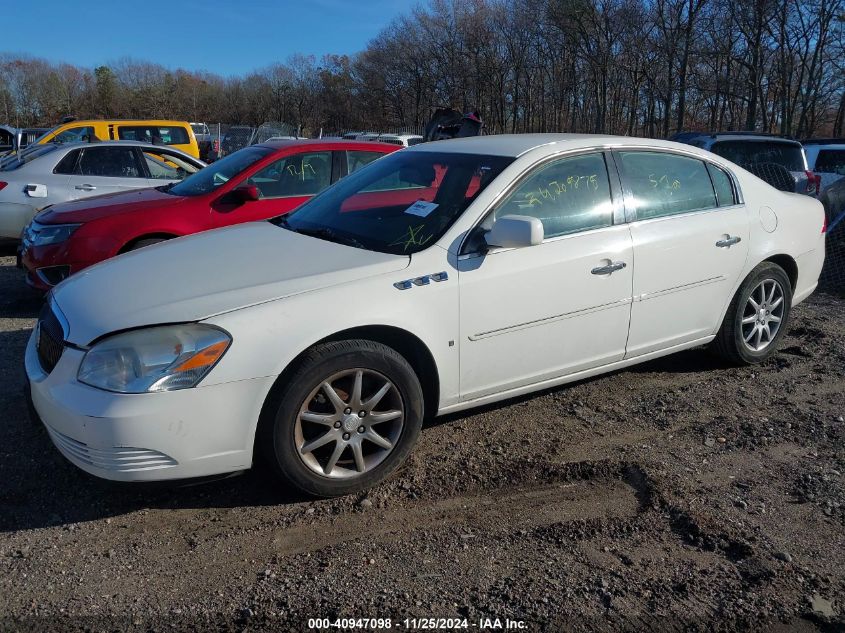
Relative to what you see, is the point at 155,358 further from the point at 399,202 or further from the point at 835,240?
the point at 835,240

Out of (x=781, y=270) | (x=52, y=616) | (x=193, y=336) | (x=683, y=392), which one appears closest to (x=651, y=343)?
(x=683, y=392)

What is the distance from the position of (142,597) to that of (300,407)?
95 cm

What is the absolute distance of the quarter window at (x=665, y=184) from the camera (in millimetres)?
4305

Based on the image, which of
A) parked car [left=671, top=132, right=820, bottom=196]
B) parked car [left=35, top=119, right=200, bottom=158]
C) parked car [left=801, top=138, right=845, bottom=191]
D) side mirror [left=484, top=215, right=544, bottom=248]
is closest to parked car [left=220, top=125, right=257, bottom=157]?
parked car [left=35, top=119, right=200, bottom=158]

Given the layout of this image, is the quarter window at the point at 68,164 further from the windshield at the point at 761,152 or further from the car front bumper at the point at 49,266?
the windshield at the point at 761,152

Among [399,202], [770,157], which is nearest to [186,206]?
[399,202]

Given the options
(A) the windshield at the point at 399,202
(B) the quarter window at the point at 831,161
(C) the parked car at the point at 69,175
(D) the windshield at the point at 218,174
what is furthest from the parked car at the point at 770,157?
(C) the parked car at the point at 69,175

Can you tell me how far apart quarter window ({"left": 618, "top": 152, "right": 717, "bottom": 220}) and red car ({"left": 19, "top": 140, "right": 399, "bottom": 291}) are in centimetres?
331

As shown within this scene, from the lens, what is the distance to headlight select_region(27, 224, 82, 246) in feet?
19.6

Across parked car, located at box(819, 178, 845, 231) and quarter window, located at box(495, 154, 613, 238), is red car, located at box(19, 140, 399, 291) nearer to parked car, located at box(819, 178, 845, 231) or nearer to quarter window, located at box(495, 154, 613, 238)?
quarter window, located at box(495, 154, 613, 238)

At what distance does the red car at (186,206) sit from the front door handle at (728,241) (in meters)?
3.76

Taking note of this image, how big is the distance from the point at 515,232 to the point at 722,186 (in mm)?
2068

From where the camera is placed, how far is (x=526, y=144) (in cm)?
418

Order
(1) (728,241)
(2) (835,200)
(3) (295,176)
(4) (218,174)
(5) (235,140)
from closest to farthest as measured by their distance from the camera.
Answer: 1. (1) (728,241)
2. (4) (218,174)
3. (3) (295,176)
4. (2) (835,200)
5. (5) (235,140)
